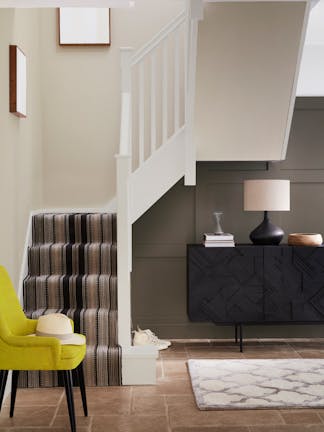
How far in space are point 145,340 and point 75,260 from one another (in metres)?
1.03

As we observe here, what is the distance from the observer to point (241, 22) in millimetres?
4613

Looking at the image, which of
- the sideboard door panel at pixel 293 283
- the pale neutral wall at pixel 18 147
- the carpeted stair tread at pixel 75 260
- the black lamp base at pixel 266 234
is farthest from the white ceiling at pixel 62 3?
the sideboard door panel at pixel 293 283

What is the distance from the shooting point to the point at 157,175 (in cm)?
540

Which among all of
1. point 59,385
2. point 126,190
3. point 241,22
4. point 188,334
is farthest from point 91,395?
point 241,22

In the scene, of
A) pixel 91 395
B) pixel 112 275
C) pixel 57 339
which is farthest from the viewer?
pixel 112 275

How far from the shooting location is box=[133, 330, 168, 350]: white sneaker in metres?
5.59

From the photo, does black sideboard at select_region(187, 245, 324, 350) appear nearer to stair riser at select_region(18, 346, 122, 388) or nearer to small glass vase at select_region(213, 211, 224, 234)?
small glass vase at select_region(213, 211, 224, 234)

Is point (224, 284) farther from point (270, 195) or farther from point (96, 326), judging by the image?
point (96, 326)

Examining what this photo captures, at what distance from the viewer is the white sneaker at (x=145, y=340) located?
18.3ft

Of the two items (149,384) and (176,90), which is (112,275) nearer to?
(149,384)

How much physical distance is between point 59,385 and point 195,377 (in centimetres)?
97

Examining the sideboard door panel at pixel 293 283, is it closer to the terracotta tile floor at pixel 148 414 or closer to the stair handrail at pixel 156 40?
the terracotta tile floor at pixel 148 414

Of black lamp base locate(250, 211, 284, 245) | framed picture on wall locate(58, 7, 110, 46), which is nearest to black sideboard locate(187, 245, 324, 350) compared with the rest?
black lamp base locate(250, 211, 284, 245)

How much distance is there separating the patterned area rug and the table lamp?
1096 millimetres
